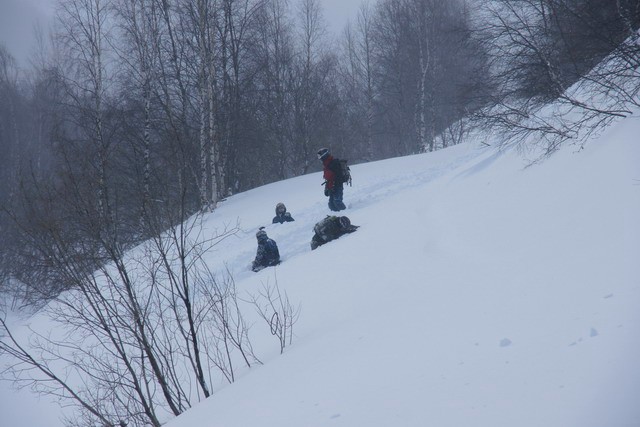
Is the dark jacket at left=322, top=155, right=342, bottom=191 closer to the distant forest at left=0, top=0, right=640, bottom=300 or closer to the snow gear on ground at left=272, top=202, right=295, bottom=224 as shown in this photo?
the snow gear on ground at left=272, top=202, right=295, bottom=224

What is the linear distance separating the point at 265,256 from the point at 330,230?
1.43 meters

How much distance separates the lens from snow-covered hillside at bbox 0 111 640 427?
6.53ft

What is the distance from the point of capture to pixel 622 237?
309 centimetres

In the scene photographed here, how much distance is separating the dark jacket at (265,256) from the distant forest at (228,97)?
1.60 metres

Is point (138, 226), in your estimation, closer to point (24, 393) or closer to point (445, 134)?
point (24, 393)

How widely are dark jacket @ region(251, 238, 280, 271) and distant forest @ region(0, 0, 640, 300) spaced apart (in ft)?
5.24

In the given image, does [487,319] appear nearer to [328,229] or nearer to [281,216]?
[328,229]

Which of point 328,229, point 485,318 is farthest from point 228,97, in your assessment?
point 485,318

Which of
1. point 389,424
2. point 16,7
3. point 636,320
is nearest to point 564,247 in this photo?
point 636,320

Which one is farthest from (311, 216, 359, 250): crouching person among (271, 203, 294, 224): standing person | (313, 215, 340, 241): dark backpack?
(271, 203, 294, 224): standing person

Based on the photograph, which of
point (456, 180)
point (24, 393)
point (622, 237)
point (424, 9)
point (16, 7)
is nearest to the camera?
point (622, 237)

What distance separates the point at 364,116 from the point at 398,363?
75.4 feet

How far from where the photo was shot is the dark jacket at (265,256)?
26.1 feet

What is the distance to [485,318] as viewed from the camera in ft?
9.31
